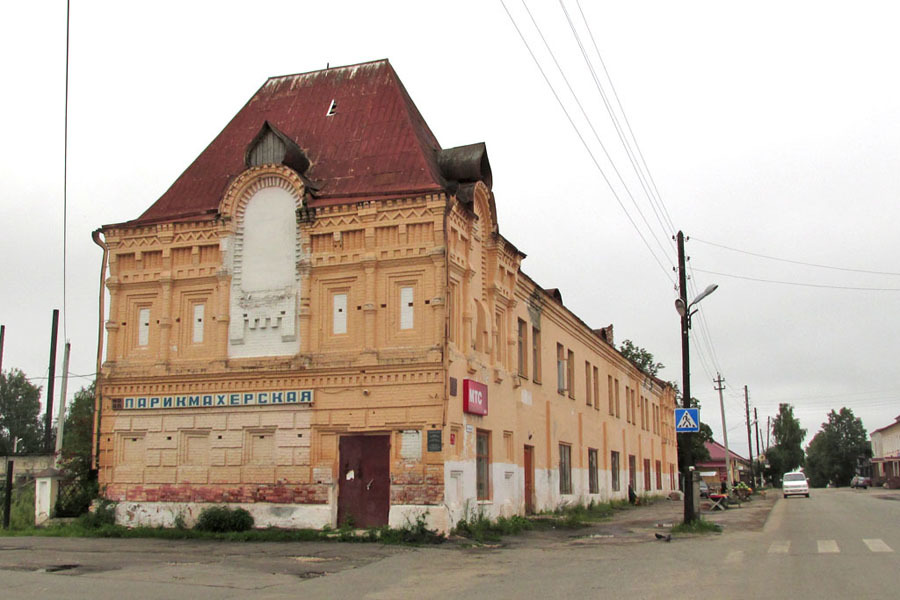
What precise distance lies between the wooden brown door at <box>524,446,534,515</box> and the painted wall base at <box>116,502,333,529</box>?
26.2ft

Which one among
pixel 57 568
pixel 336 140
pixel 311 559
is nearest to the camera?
pixel 57 568

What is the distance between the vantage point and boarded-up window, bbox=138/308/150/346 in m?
21.3

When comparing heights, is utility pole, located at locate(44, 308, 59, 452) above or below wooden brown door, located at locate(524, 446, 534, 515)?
above

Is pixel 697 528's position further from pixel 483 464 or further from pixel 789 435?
pixel 789 435

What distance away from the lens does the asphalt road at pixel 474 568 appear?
10.6 metres

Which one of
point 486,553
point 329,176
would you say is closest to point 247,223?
point 329,176

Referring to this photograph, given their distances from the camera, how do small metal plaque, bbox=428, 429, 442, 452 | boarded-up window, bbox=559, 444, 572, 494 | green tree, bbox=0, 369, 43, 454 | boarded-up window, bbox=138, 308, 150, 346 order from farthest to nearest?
green tree, bbox=0, 369, 43, 454
boarded-up window, bbox=559, 444, 572, 494
boarded-up window, bbox=138, 308, 150, 346
small metal plaque, bbox=428, 429, 442, 452

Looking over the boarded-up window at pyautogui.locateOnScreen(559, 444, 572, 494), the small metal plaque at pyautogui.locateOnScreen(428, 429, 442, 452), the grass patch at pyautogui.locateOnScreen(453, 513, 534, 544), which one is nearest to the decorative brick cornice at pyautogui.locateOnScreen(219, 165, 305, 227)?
the small metal plaque at pyautogui.locateOnScreen(428, 429, 442, 452)

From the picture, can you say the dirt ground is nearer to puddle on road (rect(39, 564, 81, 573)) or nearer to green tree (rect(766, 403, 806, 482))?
puddle on road (rect(39, 564, 81, 573))

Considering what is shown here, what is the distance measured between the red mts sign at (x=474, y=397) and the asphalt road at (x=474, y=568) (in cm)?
310

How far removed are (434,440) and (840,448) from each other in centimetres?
12679

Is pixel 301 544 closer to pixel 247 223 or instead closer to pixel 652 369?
pixel 247 223

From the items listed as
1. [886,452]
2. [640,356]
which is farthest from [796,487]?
[886,452]

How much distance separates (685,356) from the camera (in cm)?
2211
